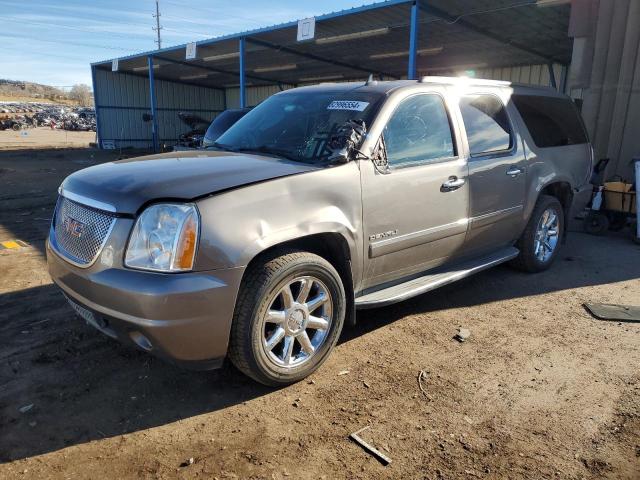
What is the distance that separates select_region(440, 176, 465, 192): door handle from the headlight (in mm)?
2042

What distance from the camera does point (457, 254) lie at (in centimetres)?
420

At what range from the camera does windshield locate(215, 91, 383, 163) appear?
3.52m

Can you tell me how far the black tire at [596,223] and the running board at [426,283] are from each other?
3.28m

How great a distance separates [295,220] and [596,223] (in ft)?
19.9

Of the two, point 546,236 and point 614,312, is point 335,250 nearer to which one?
point 614,312

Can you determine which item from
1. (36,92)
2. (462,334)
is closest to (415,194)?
(462,334)

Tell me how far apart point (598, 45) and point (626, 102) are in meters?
1.10

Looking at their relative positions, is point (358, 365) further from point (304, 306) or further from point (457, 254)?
point (457, 254)

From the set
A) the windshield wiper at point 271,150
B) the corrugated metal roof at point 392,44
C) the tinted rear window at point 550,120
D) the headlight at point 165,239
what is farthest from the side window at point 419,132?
the corrugated metal roof at point 392,44

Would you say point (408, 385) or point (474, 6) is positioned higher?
point (474, 6)

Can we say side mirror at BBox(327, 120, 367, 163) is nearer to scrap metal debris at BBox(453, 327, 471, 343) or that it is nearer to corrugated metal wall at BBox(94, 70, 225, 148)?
scrap metal debris at BBox(453, 327, 471, 343)

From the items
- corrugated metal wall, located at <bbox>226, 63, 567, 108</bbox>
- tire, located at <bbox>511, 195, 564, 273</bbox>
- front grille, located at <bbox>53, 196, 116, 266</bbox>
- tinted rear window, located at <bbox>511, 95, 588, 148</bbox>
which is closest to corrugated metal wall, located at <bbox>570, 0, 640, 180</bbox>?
tinted rear window, located at <bbox>511, 95, 588, 148</bbox>

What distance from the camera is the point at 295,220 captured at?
288 cm

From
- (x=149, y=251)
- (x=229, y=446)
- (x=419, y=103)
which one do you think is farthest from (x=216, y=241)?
(x=419, y=103)
